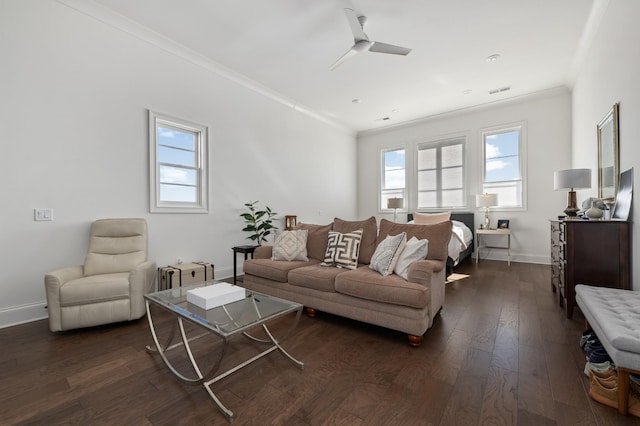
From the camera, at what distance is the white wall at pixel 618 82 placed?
2326 mm

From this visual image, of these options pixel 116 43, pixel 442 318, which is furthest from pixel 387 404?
pixel 116 43

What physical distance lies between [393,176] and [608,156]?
4.43 metres

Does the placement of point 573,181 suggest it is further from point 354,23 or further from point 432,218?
point 354,23

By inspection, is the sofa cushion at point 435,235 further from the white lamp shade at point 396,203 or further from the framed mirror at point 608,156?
the white lamp shade at point 396,203

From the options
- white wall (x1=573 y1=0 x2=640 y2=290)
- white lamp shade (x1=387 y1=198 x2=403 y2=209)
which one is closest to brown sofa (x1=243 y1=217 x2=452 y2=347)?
white wall (x1=573 y1=0 x2=640 y2=290)

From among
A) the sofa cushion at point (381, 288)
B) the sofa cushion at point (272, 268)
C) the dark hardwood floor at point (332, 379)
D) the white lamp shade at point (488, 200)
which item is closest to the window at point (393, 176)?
the white lamp shade at point (488, 200)

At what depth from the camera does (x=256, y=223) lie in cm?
480

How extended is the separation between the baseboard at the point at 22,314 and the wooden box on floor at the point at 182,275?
104 cm

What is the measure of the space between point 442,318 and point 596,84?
350 cm

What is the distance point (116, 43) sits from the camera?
3229mm

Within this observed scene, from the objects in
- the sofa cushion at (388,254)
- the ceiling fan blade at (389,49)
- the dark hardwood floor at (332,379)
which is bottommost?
the dark hardwood floor at (332,379)

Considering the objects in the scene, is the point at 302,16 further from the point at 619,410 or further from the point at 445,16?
the point at 619,410

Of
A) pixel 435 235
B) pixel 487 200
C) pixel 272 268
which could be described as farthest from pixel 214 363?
pixel 487 200

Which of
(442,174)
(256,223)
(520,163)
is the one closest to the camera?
(256,223)
